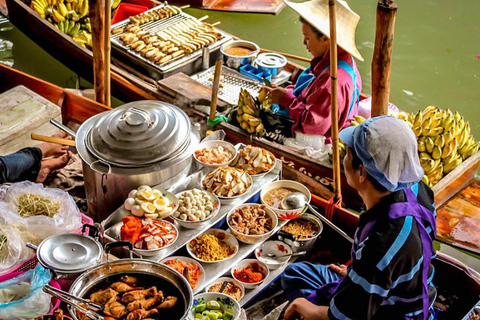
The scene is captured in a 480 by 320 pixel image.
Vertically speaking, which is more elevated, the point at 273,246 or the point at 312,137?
the point at 312,137

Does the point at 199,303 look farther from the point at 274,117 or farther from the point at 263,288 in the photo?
the point at 274,117

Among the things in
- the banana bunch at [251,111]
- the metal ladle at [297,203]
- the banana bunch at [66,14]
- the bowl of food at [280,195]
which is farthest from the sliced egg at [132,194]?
the banana bunch at [66,14]

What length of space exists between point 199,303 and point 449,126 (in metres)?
2.32

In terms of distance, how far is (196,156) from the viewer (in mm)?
3824

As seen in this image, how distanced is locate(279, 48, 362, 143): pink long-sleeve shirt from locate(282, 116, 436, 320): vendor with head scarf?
161cm

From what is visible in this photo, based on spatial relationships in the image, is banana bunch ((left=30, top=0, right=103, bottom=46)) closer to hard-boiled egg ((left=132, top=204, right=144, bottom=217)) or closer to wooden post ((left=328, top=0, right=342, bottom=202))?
hard-boiled egg ((left=132, top=204, right=144, bottom=217))

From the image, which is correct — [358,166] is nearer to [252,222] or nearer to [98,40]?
[252,222]

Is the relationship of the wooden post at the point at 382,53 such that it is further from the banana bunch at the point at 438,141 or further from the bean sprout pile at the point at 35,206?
the bean sprout pile at the point at 35,206

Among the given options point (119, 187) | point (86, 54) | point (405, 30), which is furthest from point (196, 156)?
point (405, 30)

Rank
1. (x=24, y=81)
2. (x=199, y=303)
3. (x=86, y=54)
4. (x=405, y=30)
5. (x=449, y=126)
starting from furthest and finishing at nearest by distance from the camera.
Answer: (x=405, y=30)
(x=86, y=54)
(x=24, y=81)
(x=449, y=126)
(x=199, y=303)

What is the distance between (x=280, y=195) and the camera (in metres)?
3.74

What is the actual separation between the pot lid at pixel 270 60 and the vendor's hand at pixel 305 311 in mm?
3112

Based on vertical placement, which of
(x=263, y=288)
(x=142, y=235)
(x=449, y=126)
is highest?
(x=449, y=126)

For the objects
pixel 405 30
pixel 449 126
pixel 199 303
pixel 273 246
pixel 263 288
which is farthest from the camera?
pixel 405 30
